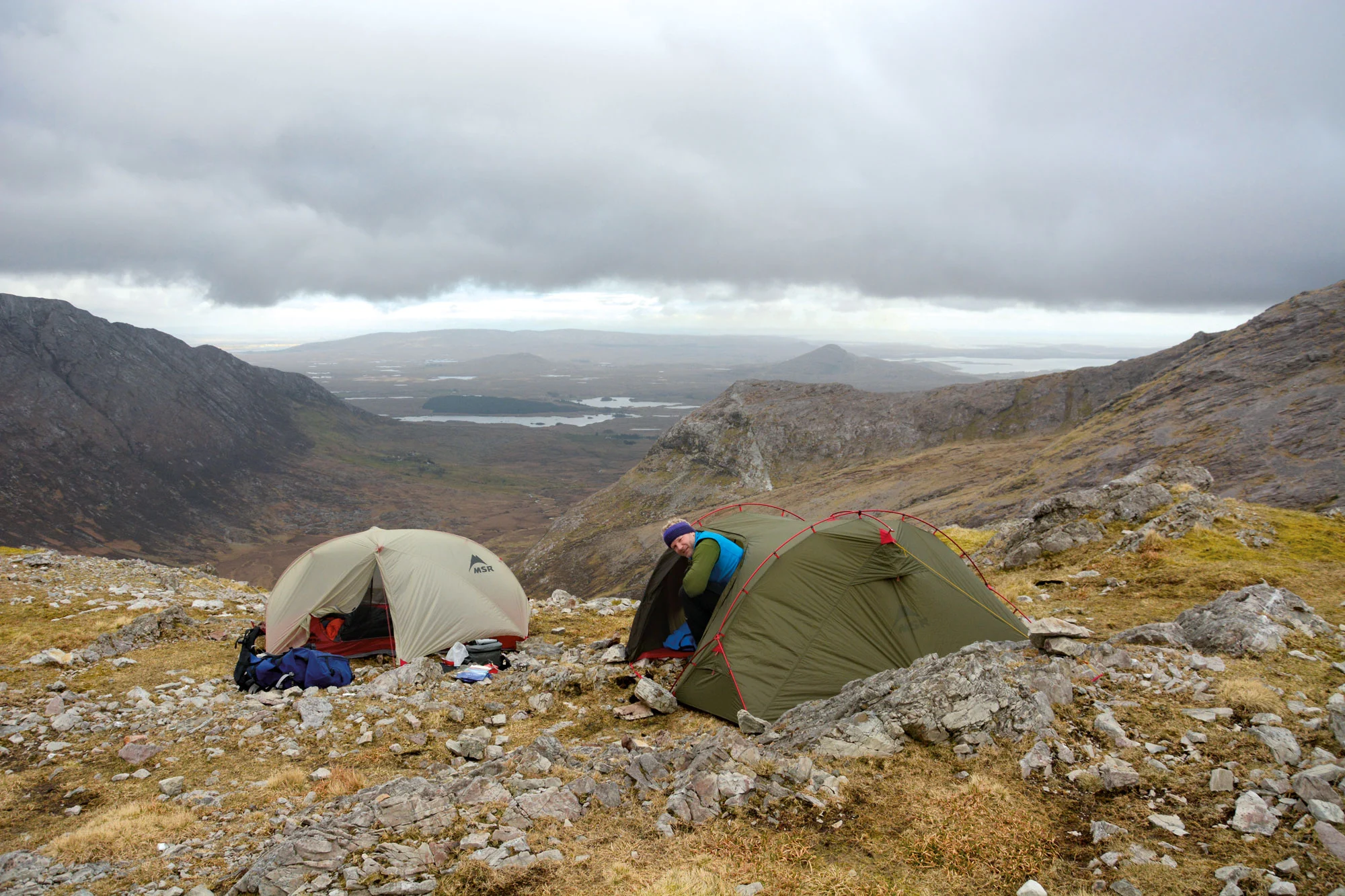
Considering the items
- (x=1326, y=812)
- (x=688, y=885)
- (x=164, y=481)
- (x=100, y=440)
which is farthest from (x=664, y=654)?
(x=100, y=440)

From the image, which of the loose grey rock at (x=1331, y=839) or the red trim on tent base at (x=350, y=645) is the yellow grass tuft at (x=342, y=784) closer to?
the red trim on tent base at (x=350, y=645)

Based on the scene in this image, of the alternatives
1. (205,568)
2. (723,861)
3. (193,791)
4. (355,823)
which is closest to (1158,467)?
(723,861)

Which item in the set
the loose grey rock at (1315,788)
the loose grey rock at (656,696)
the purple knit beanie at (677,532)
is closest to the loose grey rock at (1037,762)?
the loose grey rock at (1315,788)

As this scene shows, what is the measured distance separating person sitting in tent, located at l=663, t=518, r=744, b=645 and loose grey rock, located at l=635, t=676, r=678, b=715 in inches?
42.4

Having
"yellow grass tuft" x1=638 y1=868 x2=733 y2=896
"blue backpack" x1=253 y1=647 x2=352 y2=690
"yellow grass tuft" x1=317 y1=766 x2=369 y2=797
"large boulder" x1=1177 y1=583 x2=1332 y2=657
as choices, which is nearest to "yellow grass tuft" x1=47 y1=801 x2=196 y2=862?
"yellow grass tuft" x1=317 y1=766 x2=369 y2=797

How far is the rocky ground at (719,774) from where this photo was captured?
5949 millimetres

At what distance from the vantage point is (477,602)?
1510cm

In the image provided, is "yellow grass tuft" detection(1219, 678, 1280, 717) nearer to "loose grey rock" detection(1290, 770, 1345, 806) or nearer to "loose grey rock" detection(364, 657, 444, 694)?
"loose grey rock" detection(1290, 770, 1345, 806)

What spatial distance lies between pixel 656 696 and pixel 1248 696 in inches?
305

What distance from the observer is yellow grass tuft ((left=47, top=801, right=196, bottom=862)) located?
7020 mm

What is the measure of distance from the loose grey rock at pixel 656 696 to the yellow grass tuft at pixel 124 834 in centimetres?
602

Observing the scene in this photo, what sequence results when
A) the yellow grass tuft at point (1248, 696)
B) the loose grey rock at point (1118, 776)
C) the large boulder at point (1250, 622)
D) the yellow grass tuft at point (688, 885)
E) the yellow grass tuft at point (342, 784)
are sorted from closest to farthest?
the yellow grass tuft at point (688, 885)
the loose grey rock at point (1118, 776)
the yellow grass tuft at point (1248, 696)
the yellow grass tuft at point (342, 784)
the large boulder at point (1250, 622)

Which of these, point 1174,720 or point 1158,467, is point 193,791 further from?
point 1158,467

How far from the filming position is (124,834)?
7.38 meters
